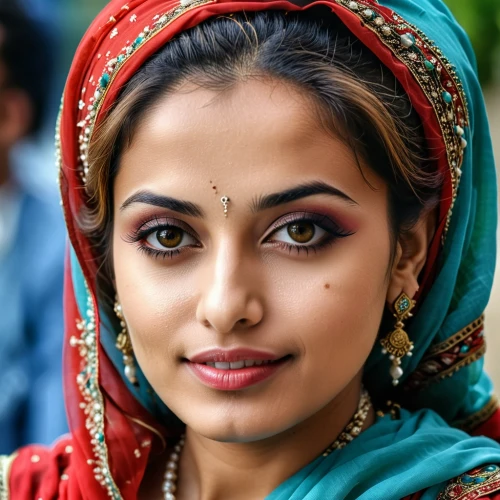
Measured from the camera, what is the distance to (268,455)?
201cm

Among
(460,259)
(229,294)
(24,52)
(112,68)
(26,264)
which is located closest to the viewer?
(229,294)

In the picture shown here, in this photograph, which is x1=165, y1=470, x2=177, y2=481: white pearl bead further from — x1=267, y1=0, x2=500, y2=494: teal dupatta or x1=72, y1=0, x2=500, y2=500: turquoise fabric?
x1=267, y1=0, x2=500, y2=494: teal dupatta

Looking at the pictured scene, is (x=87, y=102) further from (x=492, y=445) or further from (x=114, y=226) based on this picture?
(x=492, y=445)

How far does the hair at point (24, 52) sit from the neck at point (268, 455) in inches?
110

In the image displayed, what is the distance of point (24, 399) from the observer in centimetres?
406

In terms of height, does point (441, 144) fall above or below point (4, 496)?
above

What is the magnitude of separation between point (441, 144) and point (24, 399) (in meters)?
2.64

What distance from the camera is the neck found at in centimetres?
200

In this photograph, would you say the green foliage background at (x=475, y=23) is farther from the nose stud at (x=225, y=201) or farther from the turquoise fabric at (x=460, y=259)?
the nose stud at (x=225, y=201)

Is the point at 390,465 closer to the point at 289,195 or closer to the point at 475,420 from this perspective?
the point at 475,420

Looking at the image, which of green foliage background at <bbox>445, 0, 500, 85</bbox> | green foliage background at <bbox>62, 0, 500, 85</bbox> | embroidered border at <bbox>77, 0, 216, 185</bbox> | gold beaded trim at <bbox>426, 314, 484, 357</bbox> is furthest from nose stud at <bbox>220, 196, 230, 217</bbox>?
green foliage background at <bbox>445, 0, 500, 85</bbox>

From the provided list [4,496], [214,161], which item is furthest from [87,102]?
[4,496]

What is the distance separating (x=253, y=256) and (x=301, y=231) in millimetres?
105

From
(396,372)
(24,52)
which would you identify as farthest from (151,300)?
(24,52)
